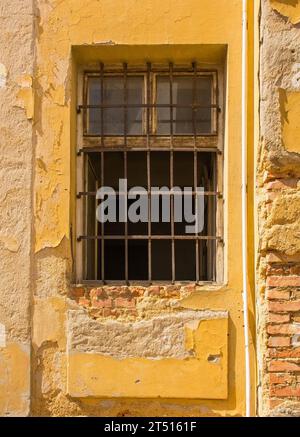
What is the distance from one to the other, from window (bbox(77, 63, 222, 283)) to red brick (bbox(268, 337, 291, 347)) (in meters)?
0.64

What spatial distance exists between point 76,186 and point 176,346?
1185 millimetres

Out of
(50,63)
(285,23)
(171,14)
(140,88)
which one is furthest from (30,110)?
(285,23)

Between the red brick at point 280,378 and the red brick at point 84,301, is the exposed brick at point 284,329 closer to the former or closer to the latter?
the red brick at point 280,378

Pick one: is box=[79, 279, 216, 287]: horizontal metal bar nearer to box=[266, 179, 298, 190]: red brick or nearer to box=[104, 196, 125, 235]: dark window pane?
box=[104, 196, 125, 235]: dark window pane

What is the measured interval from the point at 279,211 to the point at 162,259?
2.08 metres

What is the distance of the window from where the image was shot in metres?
4.67

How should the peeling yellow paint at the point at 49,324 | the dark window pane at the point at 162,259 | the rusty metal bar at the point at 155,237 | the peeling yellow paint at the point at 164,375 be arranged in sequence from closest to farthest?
the peeling yellow paint at the point at 164,375 → the peeling yellow paint at the point at 49,324 → the rusty metal bar at the point at 155,237 → the dark window pane at the point at 162,259

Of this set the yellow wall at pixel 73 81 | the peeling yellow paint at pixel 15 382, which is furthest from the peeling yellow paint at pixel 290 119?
the peeling yellow paint at pixel 15 382

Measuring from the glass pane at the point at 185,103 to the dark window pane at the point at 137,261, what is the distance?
95cm

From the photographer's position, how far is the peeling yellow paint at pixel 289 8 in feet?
13.8

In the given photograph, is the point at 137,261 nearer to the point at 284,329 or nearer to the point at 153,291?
the point at 153,291

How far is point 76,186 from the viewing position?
15.3 ft

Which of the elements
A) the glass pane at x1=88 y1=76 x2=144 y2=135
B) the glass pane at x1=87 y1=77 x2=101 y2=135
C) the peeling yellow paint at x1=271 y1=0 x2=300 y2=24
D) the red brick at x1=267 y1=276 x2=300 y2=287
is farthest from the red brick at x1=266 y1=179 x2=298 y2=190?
the glass pane at x1=87 y1=77 x2=101 y2=135

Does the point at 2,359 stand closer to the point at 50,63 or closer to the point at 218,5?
the point at 50,63
